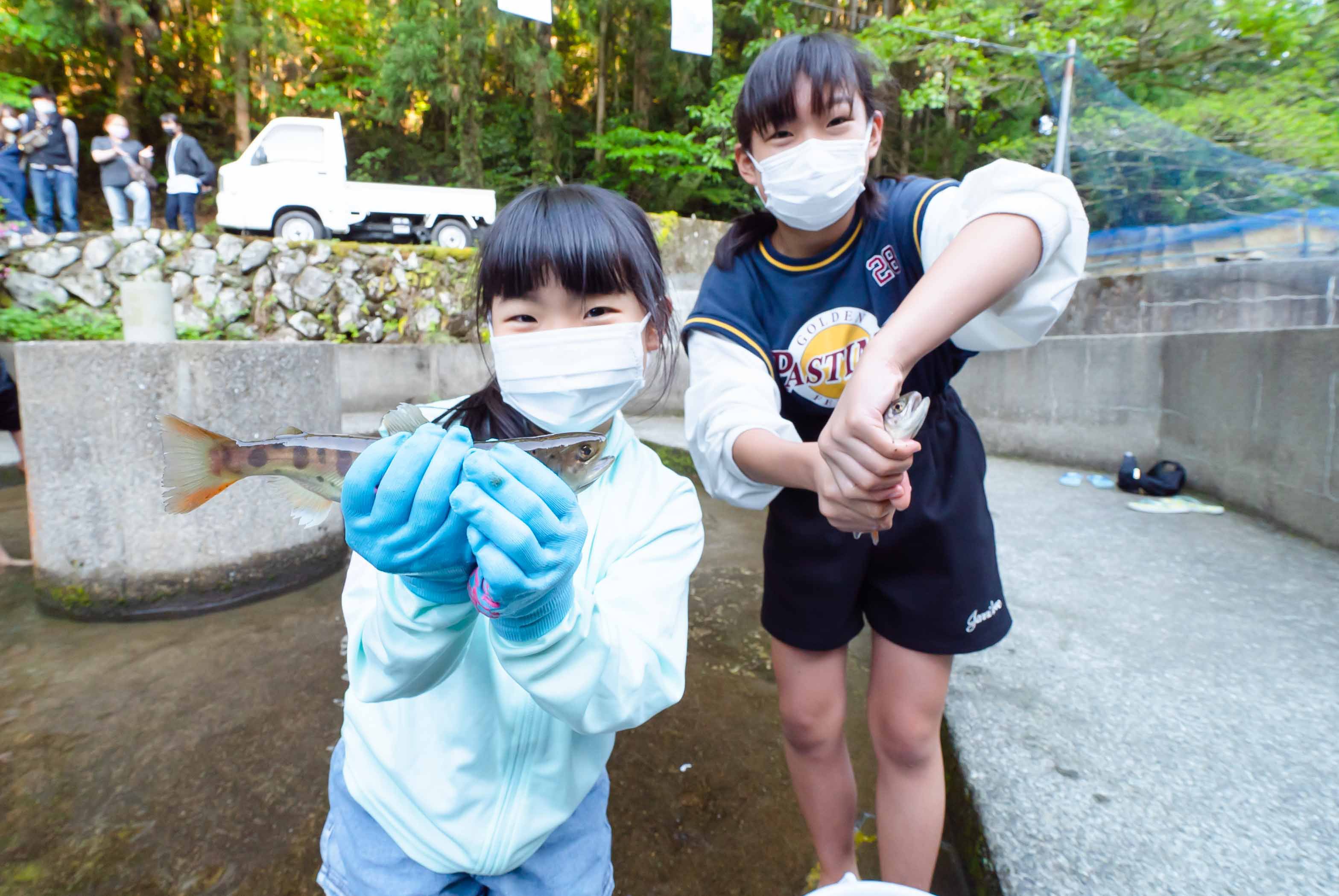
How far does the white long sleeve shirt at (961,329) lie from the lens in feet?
3.77

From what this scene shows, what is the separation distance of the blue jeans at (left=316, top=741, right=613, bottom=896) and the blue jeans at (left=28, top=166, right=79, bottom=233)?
11.3 meters

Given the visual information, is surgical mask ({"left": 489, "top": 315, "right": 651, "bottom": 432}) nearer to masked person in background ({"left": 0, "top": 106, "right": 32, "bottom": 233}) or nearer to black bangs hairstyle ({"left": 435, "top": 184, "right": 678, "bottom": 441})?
black bangs hairstyle ({"left": 435, "top": 184, "right": 678, "bottom": 441})

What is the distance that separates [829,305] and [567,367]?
0.58m

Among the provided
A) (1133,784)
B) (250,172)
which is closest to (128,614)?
(1133,784)

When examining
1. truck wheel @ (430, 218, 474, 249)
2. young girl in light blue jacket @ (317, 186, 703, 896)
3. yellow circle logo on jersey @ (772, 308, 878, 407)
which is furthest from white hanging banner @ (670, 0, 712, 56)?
truck wheel @ (430, 218, 474, 249)

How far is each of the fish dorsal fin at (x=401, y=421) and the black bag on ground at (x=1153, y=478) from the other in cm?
532

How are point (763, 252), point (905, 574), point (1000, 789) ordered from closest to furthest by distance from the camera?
point (905, 574)
point (763, 252)
point (1000, 789)

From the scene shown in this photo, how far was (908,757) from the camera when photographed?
1459mm

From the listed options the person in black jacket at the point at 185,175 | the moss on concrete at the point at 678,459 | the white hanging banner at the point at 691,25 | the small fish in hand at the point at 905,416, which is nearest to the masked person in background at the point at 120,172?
the person in black jacket at the point at 185,175

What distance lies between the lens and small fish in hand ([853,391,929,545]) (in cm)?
99

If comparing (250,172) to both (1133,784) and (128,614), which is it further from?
(1133,784)

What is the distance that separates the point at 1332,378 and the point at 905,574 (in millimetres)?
3571

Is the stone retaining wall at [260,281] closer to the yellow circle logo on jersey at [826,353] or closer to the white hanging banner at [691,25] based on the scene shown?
the white hanging banner at [691,25]

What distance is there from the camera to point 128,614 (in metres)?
3.46
